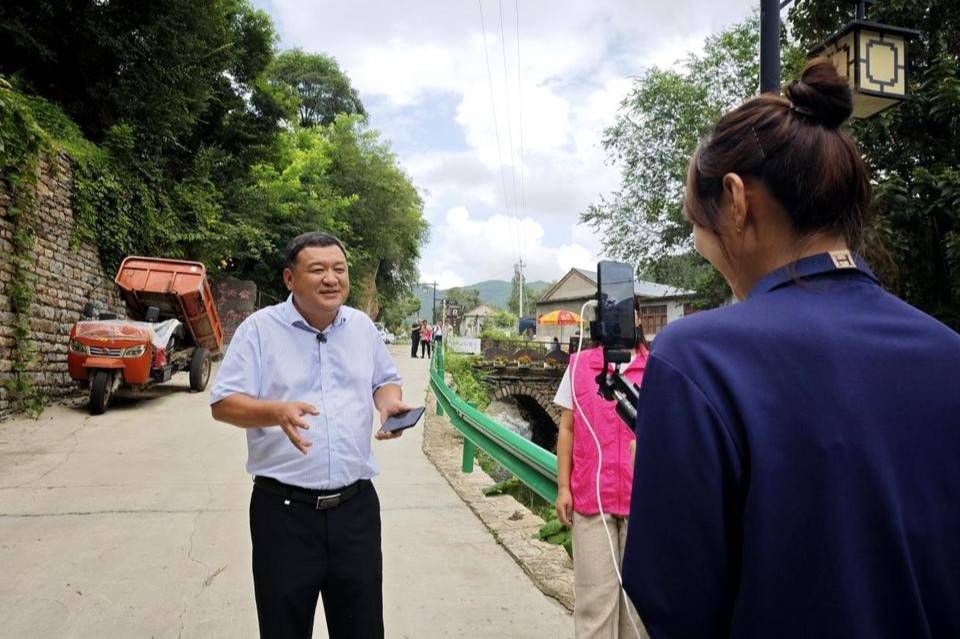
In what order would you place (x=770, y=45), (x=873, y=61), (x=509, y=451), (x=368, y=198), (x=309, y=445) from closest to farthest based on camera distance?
(x=309, y=445), (x=770, y=45), (x=873, y=61), (x=509, y=451), (x=368, y=198)

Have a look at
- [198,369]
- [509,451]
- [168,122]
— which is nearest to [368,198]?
[168,122]

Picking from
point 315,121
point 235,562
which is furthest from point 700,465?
point 315,121

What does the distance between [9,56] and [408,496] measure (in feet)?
44.3

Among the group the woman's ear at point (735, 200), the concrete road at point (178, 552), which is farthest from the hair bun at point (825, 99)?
the concrete road at point (178, 552)

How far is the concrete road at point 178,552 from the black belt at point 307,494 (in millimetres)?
1464

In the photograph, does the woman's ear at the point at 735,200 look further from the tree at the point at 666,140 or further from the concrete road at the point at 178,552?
the tree at the point at 666,140

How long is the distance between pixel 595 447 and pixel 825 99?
197 cm

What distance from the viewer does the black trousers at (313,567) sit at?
7.50 ft

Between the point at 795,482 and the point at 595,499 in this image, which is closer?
the point at 795,482

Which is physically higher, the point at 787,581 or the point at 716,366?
the point at 716,366

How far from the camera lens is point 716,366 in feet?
2.82

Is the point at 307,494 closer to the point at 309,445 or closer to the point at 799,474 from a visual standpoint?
the point at 309,445

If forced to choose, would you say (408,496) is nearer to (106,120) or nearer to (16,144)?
(16,144)

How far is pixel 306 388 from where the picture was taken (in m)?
2.50
